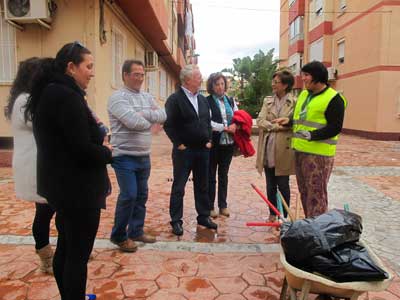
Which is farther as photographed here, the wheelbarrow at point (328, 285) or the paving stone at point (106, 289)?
the paving stone at point (106, 289)

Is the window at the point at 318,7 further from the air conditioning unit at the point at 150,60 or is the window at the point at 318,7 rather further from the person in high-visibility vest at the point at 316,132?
the person in high-visibility vest at the point at 316,132

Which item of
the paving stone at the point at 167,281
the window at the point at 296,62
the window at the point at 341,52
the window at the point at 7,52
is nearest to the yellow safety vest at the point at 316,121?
the paving stone at the point at 167,281

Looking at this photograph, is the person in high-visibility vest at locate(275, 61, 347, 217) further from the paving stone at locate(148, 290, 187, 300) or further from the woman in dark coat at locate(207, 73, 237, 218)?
the paving stone at locate(148, 290, 187, 300)

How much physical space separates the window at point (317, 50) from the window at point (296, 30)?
10.3ft

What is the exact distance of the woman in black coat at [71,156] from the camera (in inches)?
78.0

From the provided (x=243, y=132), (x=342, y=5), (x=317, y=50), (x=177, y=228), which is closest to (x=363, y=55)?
(x=342, y=5)

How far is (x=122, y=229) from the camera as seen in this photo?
3.49m

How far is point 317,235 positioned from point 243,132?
2771 millimetres

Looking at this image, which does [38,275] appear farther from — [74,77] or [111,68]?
[111,68]

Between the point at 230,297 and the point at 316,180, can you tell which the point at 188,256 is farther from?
the point at 316,180

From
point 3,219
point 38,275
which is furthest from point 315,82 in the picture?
point 3,219

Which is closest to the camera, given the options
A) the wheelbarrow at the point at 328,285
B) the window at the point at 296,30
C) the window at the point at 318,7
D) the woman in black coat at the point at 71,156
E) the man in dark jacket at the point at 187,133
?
the wheelbarrow at the point at 328,285

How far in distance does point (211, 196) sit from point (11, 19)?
214 inches

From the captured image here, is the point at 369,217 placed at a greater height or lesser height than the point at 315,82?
lesser
